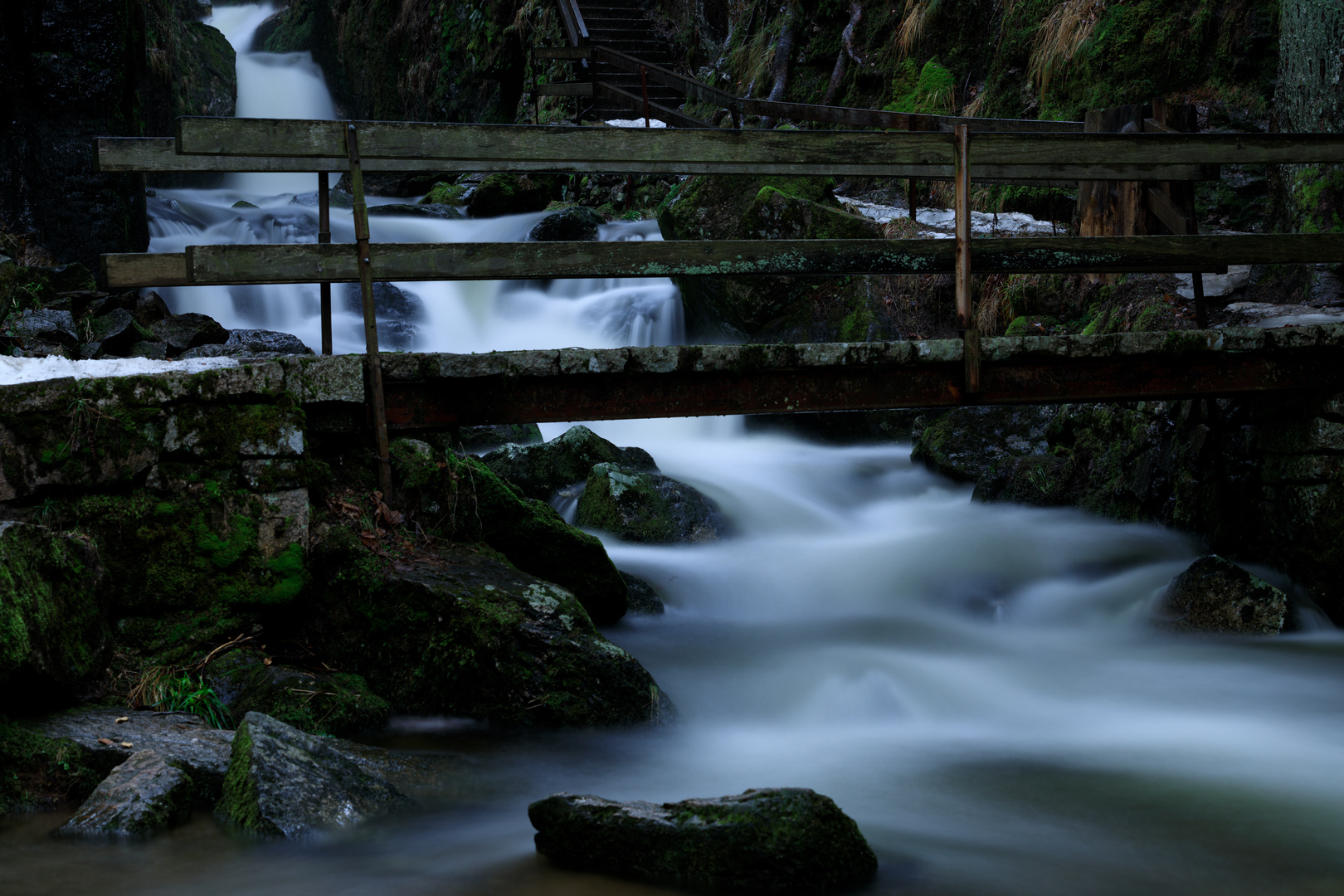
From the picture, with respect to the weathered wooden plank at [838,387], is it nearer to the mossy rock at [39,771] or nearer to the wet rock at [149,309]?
the mossy rock at [39,771]

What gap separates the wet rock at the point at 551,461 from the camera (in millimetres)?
7645

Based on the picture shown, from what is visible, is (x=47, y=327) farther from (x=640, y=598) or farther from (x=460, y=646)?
(x=460, y=646)

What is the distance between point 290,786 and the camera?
9.52 ft

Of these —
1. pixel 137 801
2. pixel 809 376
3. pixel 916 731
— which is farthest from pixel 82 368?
pixel 916 731

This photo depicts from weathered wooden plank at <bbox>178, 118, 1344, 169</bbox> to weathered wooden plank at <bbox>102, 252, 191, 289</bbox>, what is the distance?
0.43m

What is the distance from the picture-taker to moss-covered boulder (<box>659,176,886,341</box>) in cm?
920

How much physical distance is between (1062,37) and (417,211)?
341 inches

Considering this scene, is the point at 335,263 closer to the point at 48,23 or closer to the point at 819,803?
the point at 819,803

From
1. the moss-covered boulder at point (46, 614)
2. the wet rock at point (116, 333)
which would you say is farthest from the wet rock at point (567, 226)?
the moss-covered boulder at point (46, 614)

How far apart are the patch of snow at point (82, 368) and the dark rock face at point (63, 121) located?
262 inches

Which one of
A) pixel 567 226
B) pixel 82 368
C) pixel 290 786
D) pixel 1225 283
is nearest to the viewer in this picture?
pixel 290 786

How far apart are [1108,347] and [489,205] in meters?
11.2

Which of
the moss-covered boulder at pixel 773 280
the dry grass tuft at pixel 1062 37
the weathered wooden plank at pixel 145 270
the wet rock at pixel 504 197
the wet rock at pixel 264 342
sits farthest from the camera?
the wet rock at pixel 504 197

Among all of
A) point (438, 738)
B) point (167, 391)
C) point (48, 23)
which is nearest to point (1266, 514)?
point (438, 738)
